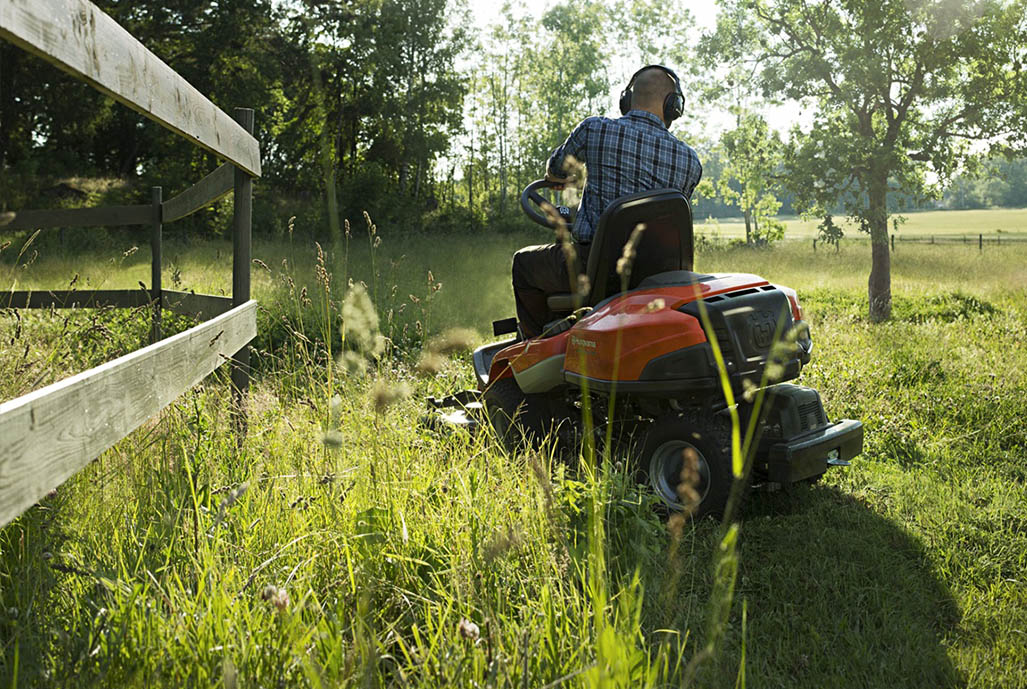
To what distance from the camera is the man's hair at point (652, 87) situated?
396 centimetres

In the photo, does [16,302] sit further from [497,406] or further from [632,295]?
[632,295]

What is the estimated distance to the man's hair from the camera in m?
3.96

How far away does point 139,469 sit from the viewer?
293 centimetres

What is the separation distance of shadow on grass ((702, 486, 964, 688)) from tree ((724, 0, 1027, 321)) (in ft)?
31.8

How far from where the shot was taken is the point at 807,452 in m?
3.42

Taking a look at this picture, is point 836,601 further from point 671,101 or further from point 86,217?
point 86,217

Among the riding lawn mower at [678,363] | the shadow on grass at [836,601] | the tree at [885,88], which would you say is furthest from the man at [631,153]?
the tree at [885,88]

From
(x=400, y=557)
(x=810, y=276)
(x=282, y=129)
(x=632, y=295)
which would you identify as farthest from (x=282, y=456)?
(x=282, y=129)

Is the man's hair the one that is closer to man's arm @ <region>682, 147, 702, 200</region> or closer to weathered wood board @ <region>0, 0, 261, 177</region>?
man's arm @ <region>682, 147, 702, 200</region>

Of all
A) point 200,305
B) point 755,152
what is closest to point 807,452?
point 200,305

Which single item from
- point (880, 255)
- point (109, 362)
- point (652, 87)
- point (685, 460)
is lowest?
point (685, 460)

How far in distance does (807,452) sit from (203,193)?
352cm

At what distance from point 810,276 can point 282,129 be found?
18528mm

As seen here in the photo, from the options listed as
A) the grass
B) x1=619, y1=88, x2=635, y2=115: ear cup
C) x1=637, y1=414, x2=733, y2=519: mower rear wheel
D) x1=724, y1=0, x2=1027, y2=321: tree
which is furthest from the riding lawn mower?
x1=724, y1=0, x2=1027, y2=321: tree
